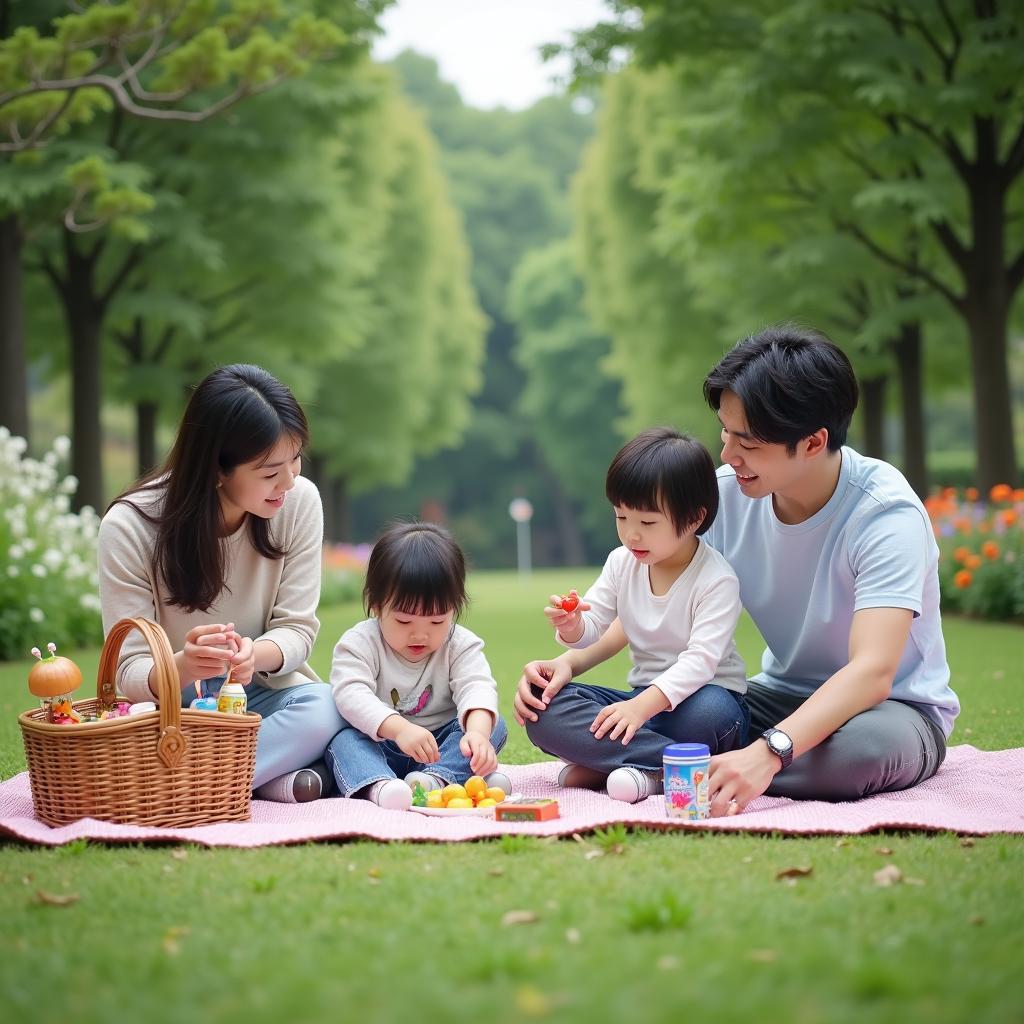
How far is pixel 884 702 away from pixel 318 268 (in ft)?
47.7

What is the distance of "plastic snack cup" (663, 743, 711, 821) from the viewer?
384cm

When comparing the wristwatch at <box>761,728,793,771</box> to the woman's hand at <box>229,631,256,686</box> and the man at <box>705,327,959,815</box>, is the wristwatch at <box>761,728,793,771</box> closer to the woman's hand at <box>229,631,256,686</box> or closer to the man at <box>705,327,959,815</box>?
the man at <box>705,327,959,815</box>

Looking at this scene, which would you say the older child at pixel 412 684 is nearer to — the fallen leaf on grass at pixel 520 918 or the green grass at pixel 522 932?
the green grass at pixel 522 932

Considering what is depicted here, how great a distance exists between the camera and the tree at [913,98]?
11.7 metres

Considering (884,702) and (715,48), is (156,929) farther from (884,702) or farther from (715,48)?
(715,48)

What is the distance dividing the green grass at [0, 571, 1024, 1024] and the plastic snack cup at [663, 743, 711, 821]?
0.18 meters

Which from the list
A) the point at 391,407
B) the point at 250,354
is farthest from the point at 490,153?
the point at 250,354

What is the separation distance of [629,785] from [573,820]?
0.51 m

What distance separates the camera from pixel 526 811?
393 centimetres

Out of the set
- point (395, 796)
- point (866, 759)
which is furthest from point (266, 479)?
point (866, 759)

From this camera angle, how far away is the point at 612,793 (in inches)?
171

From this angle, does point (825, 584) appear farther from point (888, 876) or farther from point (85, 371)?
Answer: point (85, 371)

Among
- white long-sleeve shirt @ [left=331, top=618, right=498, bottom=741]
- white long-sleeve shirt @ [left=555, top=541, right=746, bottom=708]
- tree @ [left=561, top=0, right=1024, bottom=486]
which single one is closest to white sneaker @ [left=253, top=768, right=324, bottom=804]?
white long-sleeve shirt @ [left=331, top=618, right=498, bottom=741]

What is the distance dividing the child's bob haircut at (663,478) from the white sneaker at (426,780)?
1.10m
